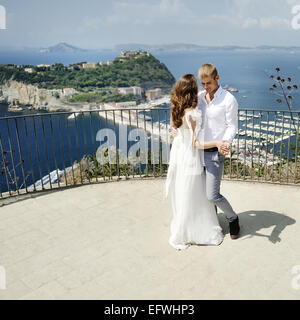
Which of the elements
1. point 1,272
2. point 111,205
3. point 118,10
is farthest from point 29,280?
point 118,10

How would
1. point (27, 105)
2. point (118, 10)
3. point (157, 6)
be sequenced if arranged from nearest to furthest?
point (27, 105) → point (118, 10) → point (157, 6)

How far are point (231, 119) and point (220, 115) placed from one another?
99 millimetres

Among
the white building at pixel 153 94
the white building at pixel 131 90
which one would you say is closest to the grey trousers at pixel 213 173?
the white building at pixel 153 94

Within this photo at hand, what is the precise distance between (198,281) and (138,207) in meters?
1.52

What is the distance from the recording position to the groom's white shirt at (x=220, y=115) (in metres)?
2.82

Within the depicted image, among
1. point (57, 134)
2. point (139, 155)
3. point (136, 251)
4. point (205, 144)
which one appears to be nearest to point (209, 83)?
point (205, 144)

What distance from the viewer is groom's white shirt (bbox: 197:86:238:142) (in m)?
2.82

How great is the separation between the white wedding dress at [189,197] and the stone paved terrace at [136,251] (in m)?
0.11

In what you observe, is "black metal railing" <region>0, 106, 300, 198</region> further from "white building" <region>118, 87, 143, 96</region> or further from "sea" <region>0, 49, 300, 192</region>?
"white building" <region>118, 87, 143, 96</region>

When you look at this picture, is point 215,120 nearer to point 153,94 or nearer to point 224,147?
point 224,147

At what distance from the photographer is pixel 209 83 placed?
2.82 meters

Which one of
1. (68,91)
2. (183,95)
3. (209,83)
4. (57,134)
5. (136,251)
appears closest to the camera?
(183,95)

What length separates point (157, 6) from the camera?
157 metres
